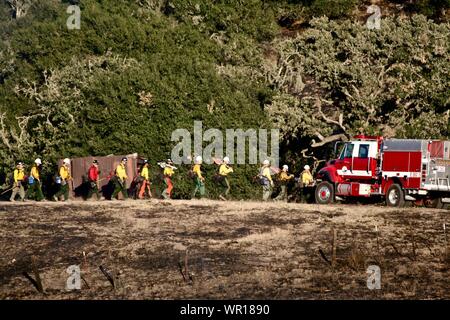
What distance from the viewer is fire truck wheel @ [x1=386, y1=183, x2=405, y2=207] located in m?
26.9

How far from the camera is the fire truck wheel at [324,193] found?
28.6 m

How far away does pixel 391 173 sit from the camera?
26891 mm

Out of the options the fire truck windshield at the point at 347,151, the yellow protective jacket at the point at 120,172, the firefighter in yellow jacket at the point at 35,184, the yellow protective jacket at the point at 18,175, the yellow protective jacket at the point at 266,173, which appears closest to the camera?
the fire truck windshield at the point at 347,151

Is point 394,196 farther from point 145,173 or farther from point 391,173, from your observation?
point 145,173

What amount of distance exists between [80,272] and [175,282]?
2480 millimetres

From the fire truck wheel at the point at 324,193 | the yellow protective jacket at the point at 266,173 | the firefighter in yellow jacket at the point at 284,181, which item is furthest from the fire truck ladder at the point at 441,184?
the firefighter in yellow jacket at the point at 284,181

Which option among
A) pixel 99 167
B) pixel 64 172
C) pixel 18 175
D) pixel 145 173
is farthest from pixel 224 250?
pixel 99 167

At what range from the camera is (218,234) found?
2230 cm

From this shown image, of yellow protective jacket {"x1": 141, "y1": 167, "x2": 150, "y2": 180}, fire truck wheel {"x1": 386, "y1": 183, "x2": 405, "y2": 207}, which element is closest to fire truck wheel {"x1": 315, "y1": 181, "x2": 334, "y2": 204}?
fire truck wheel {"x1": 386, "y1": 183, "x2": 405, "y2": 207}

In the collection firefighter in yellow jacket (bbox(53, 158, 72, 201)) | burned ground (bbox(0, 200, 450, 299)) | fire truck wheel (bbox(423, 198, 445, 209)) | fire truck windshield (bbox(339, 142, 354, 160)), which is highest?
fire truck windshield (bbox(339, 142, 354, 160))

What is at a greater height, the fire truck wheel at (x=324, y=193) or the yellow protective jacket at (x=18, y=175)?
the yellow protective jacket at (x=18, y=175)

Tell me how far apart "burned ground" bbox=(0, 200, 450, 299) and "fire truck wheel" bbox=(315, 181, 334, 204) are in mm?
1985

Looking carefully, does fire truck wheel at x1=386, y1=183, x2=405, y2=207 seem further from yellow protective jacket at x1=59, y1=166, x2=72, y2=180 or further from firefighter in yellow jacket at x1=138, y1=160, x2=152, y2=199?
yellow protective jacket at x1=59, y1=166, x2=72, y2=180

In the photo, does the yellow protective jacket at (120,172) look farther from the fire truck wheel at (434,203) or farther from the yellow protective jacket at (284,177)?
the fire truck wheel at (434,203)
